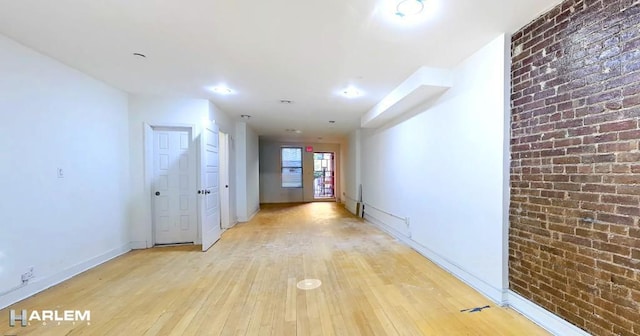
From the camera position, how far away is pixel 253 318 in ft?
6.93

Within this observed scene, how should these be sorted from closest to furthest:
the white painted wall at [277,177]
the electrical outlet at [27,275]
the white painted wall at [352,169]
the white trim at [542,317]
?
the white trim at [542,317] → the electrical outlet at [27,275] → the white painted wall at [352,169] → the white painted wall at [277,177]

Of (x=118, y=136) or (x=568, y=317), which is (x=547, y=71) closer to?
(x=568, y=317)

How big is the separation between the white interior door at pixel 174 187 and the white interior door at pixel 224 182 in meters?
1.03

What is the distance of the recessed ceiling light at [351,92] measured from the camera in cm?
374

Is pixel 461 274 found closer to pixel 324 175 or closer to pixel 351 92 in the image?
pixel 351 92

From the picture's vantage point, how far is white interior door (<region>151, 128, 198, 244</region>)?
13.9ft

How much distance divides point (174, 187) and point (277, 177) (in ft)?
19.2

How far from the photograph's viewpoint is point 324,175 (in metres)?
10.7

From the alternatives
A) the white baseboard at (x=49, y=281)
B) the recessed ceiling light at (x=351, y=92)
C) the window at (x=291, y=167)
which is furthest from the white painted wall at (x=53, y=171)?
the window at (x=291, y=167)

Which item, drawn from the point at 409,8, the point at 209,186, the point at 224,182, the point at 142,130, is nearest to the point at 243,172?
the point at 224,182

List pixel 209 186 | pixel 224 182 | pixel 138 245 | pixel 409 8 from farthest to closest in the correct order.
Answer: pixel 224 182, pixel 209 186, pixel 138 245, pixel 409 8

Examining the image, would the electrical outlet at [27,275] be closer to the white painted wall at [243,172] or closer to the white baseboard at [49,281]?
the white baseboard at [49,281]

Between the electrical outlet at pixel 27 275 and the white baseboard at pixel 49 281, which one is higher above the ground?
the electrical outlet at pixel 27 275

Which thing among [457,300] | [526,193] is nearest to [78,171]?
[457,300]
